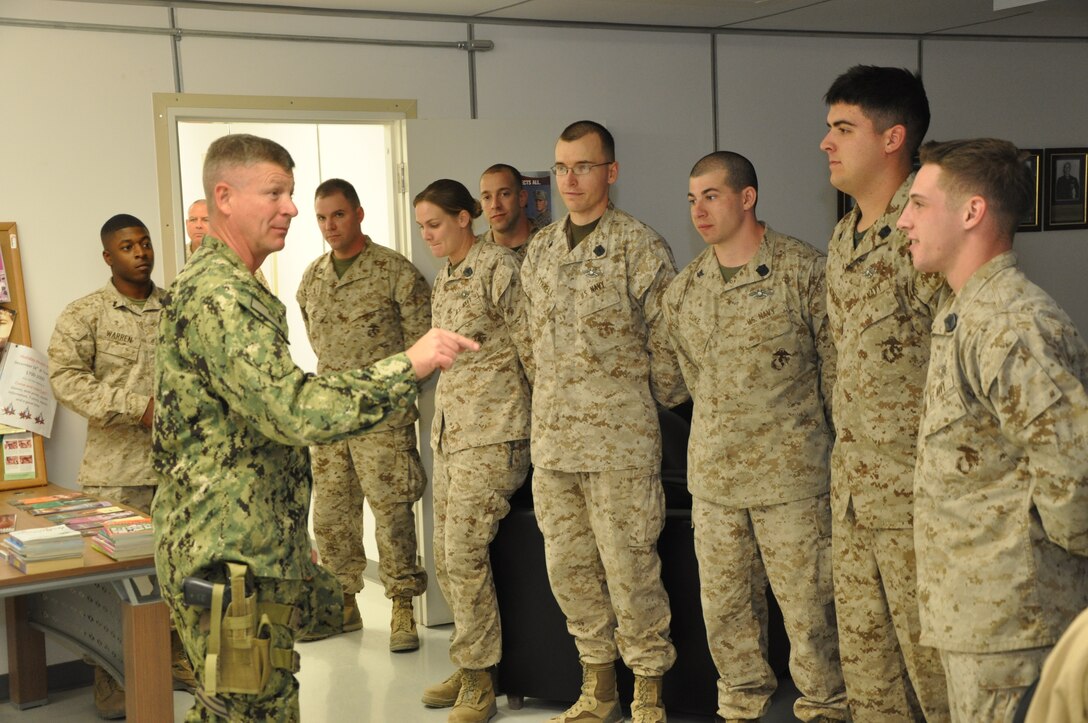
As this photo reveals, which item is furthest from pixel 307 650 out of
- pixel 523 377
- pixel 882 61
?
pixel 882 61

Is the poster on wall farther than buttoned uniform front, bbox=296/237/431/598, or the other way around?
the poster on wall

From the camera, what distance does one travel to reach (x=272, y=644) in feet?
8.11

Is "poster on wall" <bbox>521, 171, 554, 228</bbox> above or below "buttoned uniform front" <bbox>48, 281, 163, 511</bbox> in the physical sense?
above

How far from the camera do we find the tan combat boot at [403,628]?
16.1ft

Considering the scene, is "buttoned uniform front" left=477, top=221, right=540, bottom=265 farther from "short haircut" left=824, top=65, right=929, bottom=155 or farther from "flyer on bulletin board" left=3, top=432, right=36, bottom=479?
"flyer on bulletin board" left=3, top=432, right=36, bottom=479

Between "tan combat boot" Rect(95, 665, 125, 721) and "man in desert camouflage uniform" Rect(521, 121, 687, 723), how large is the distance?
66.5 inches

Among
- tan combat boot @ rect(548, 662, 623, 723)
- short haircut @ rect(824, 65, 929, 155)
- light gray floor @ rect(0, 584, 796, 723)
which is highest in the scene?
short haircut @ rect(824, 65, 929, 155)

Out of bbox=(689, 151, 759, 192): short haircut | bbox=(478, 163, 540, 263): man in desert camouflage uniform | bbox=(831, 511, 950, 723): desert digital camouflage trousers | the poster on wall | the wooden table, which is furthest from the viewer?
the poster on wall

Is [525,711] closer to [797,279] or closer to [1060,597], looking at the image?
[797,279]

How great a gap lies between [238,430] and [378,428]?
241 cm

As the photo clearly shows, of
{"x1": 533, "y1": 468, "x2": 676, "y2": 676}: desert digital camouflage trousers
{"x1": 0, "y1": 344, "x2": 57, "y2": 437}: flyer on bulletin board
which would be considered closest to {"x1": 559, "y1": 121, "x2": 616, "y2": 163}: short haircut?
{"x1": 533, "y1": 468, "x2": 676, "y2": 676}: desert digital camouflage trousers

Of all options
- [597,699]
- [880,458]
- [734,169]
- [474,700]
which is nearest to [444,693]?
[474,700]

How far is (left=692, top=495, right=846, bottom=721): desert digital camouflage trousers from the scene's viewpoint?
3406 millimetres

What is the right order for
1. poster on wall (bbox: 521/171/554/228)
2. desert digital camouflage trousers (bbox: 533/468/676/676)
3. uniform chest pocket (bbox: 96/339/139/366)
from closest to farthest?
desert digital camouflage trousers (bbox: 533/468/676/676) → uniform chest pocket (bbox: 96/339/139/366) → poster on wall (bbox: 521/171/554/228)
